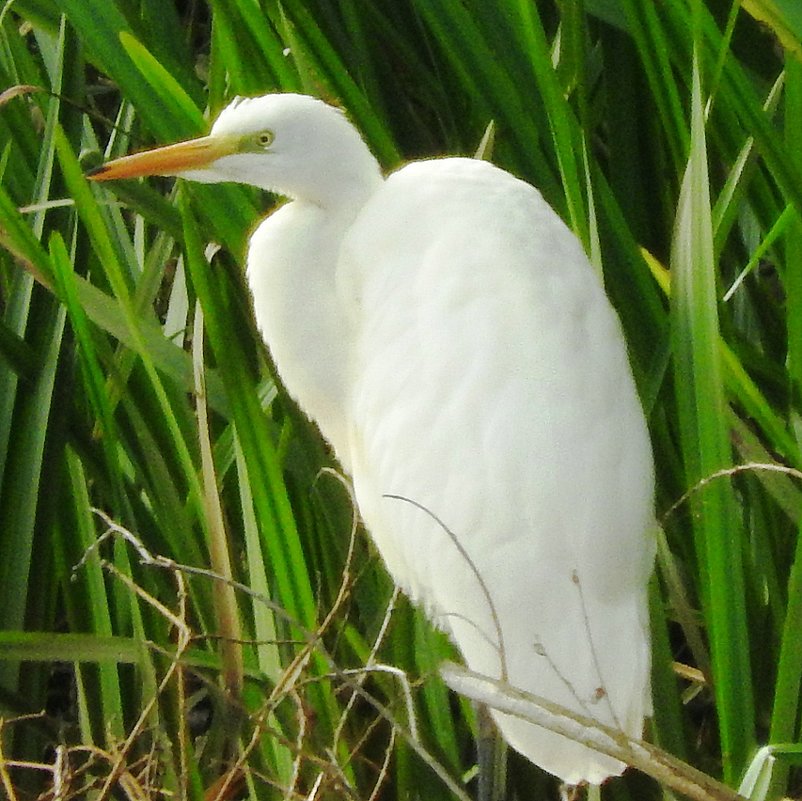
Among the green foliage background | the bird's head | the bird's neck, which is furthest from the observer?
the bird's neck

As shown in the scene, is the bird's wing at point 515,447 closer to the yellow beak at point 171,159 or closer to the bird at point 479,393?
the bird at point 479,393

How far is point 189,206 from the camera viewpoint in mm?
893

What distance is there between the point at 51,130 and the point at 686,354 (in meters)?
0.54

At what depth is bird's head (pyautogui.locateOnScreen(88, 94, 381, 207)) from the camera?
0.86m

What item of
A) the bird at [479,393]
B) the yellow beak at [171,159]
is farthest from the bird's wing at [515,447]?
the yellow beak at [171,159]

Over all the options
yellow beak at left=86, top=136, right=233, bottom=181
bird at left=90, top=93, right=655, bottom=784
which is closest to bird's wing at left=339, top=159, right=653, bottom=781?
bird at left=90, top=93, right=655, bottom=784

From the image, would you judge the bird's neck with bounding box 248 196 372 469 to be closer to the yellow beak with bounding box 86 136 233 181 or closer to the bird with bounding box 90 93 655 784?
the bird with bounding box 90 93 655 784

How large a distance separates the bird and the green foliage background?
0.03 meters

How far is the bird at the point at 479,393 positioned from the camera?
79 cm

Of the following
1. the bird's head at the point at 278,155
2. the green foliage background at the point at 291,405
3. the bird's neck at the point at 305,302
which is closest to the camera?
the green foliage background at the point at 291,405

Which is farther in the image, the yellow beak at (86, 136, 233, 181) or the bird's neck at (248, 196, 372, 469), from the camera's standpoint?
the bird's neck at (248, 196, 372, 469)

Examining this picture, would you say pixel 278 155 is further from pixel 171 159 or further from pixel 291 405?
pixel 291 405

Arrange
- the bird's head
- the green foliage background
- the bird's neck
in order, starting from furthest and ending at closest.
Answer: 1. the bird's neck
2. the bird's head
3. the green foliage background

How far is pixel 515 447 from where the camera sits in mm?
792
